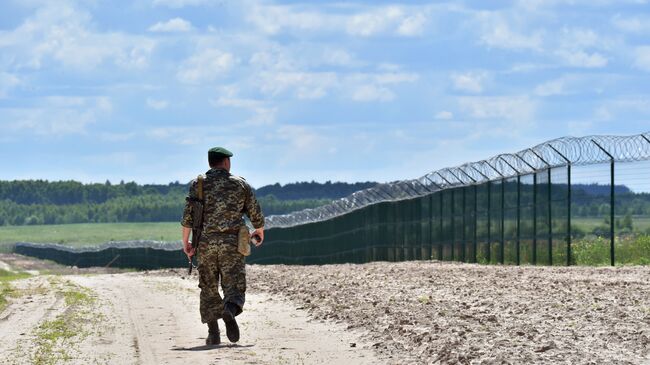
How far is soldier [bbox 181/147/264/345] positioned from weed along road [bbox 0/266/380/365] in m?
0.33

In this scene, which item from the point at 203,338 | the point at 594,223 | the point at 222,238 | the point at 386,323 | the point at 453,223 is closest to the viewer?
the point at 222,238

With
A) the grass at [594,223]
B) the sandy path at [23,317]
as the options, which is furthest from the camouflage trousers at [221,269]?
the grass at [594,223]

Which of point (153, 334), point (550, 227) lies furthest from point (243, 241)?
point (550, 227)

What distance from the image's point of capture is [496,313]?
16.5 meters

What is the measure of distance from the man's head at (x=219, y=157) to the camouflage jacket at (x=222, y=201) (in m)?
0.06

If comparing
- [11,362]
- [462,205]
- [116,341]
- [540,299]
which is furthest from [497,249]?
[11,362]

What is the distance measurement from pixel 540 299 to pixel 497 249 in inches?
622

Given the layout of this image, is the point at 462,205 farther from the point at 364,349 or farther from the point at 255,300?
the point at 364,349

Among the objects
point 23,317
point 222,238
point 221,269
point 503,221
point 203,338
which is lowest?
point 203,338

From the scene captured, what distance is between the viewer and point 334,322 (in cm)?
1802

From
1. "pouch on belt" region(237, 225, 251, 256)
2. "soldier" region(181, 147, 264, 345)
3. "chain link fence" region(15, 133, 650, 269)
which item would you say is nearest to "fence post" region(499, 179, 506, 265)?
"chain link fence" region(15, 133, 650, 269)

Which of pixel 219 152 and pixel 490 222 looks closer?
pixel 219 152

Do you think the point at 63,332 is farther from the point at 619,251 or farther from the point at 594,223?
the point at 619,251

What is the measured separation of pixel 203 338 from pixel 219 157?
2080 mm
